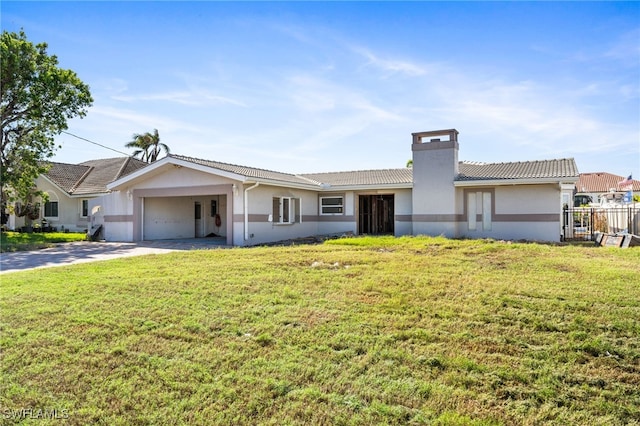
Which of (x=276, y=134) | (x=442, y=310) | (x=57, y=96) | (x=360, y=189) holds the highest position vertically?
(x=57, y=96)

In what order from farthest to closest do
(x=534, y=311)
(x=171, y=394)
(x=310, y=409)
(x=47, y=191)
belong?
(x=47, y=191)
(x=534, y=311)
(x=171, y=394)
(x=310, y=409)

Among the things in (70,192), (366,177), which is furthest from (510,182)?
(70,192)

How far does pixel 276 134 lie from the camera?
1862 cm

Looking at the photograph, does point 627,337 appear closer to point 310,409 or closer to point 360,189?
point 310,409

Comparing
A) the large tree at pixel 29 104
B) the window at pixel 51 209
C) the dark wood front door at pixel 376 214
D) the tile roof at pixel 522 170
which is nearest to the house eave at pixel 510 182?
the tile roof at pixel 522 170

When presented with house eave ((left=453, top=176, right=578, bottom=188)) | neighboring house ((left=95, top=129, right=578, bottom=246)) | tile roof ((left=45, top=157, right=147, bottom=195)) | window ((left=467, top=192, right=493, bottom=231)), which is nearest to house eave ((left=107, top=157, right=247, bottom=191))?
Answer: neighboring house ((left=95, top=129, right=578, bottom=246))

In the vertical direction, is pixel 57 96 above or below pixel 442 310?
above

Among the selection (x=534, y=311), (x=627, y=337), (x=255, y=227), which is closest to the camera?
(x=627, y=337)

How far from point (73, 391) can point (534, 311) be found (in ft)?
17.5

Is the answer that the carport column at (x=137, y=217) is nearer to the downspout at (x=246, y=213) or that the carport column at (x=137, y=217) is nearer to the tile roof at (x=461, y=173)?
the tile roof at (x=461, y=173)

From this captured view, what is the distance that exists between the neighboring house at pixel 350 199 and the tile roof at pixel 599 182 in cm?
2878

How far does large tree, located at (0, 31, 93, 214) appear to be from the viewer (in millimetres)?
20312

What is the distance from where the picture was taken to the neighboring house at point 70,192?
26.8 metres

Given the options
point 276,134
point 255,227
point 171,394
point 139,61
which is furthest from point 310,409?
point 276,134
